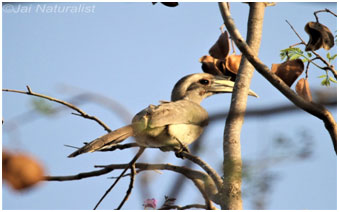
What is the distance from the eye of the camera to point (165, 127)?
14.4ft

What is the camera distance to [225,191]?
286cm

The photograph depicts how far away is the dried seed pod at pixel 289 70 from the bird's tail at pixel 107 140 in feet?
3.96

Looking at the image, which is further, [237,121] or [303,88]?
[237,121]

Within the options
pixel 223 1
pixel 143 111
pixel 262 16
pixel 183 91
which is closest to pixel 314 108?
pixel 223 1

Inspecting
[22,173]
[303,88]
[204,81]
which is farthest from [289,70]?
[22,173]

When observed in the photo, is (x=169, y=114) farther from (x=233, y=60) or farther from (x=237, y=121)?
(x=237, y=121)

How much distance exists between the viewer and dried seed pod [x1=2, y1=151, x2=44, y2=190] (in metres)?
0.93

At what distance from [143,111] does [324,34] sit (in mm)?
1752

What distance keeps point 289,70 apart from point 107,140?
1.52 m

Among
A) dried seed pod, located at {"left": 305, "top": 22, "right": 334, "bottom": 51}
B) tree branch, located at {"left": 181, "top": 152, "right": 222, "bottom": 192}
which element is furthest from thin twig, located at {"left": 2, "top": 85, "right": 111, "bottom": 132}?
dried seed pod, located at {"left": 305, "top": 22, "right": 334, "bottom": 51}

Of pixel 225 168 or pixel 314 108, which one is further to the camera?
pixel 314 108

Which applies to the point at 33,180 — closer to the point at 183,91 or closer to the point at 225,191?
the point at 225,191

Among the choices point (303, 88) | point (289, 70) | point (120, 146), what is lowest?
point (120, 146)

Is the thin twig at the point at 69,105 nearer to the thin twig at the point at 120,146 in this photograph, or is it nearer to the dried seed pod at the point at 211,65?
the thin twig at the point at 120,146
